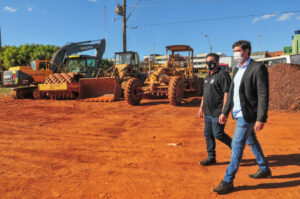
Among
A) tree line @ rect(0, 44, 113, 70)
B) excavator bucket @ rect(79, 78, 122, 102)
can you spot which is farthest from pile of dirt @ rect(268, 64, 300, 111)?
tree line @ rect(0, 44, 113, 70)

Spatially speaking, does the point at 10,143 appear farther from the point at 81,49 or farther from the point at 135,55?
the point at 81,49

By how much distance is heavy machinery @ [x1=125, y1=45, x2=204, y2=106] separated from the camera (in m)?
9.85

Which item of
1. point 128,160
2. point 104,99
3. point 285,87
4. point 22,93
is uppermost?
point 285,87

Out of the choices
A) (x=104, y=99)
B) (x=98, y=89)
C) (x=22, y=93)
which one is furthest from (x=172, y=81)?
(x=22, y=93)

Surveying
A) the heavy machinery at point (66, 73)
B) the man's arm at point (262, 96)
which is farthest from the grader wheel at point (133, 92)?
the man's arm at point (262, 96)

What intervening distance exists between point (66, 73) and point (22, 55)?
28.9 meters

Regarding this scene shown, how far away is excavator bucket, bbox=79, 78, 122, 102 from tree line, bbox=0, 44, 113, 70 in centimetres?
2792

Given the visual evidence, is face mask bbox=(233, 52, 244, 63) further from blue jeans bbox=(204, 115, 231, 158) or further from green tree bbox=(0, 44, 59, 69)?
green tree bbox=(0, 44, 59, 69)

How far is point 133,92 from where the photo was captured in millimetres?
10312

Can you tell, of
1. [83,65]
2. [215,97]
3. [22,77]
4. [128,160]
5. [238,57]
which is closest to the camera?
[238,57]

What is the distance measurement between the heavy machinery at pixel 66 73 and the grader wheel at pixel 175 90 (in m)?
5.26

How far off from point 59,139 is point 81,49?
38.5 ft

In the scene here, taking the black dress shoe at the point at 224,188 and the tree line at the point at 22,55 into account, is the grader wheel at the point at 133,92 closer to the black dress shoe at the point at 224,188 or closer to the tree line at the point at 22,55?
the black dress shoe at the point at 224,188

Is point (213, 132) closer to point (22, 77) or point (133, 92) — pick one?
point (133, 92)
